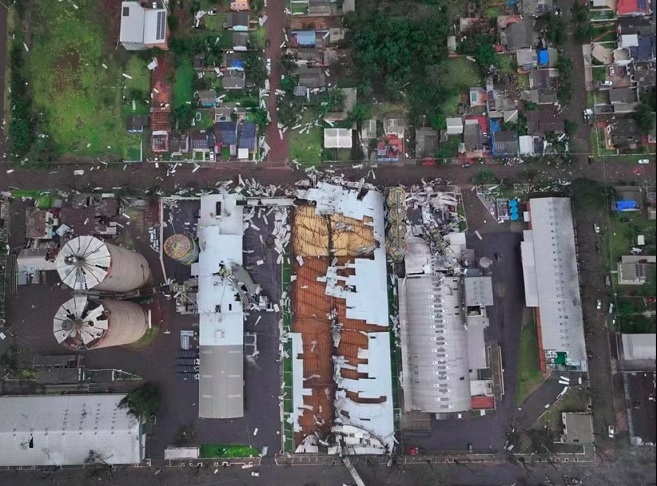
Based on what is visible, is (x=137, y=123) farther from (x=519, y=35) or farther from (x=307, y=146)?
(x=519, y=35)

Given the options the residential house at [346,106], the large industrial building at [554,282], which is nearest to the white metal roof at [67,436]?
the residential house at [346,106]

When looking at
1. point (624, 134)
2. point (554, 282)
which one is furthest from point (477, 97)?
point (554, 282)

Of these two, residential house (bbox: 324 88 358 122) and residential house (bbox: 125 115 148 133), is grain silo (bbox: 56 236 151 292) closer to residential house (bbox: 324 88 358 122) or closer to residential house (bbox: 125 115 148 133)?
residential house (bbox: 125 115 148 133)

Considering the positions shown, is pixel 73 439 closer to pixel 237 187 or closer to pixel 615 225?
pixel 237 187

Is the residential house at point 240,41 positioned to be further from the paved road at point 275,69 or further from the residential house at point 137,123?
the residential house at point 137,123

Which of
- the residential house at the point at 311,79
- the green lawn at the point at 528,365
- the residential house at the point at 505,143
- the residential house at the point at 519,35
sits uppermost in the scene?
the residential house at the point at 519,35
